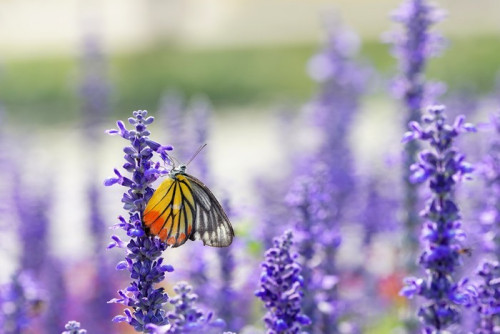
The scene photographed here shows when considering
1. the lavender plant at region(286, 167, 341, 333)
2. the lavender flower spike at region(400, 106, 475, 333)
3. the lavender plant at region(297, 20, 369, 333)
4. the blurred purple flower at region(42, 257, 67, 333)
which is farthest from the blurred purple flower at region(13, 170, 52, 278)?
the lavender flower spike at region(400, 106, 475, 333)

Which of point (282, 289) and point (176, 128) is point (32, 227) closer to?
point (176, 128)

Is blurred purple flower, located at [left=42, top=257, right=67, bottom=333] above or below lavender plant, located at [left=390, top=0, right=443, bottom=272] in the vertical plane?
below

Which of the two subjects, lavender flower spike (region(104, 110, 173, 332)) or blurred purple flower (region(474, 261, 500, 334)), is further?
blurred purple flower (region(474, 261, 500, 334))

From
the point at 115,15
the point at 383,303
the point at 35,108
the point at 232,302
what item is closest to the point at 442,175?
the point at 232,302

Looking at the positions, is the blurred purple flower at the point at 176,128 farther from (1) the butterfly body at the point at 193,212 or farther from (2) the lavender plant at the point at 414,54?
(1) the butterfly body at the point at 193,212

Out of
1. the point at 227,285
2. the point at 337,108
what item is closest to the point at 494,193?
the point at 227,285

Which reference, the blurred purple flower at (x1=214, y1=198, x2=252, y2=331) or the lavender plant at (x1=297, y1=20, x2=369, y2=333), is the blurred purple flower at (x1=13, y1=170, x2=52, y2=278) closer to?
the lavender plant at (x1=297, y1=20, x2=369, y2=333)

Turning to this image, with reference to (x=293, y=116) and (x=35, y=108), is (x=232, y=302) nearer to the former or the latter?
(x=293, y=116)
